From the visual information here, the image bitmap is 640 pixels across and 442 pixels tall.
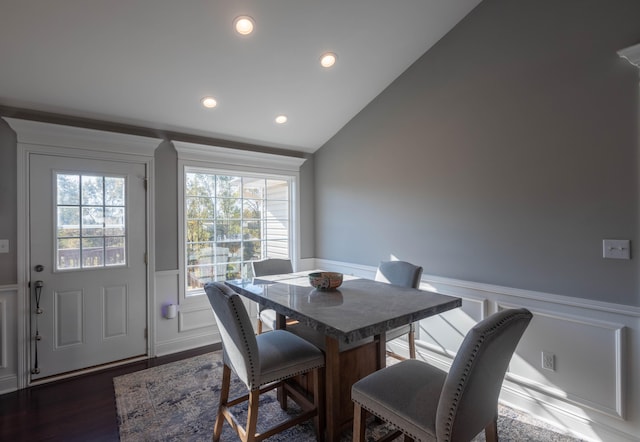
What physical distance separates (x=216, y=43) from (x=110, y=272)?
7.44ft

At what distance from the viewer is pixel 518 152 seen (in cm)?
237

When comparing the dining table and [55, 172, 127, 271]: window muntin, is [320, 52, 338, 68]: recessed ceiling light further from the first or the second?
[55, 172, 127, 271]: window muntin

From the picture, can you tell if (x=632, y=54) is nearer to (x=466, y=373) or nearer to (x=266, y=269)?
(x=466, y=373)

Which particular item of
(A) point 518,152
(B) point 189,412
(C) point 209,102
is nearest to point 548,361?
(A) point 518,152

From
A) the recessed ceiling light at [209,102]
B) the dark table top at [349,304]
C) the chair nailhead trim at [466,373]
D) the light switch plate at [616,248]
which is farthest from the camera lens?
the recessed ceiling light at [209,102]

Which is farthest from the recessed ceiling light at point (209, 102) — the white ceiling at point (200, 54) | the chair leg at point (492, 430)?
the chair leg at point (492, 430)

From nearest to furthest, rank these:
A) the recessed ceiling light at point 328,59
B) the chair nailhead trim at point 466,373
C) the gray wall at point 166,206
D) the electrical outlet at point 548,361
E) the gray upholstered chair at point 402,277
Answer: the chair nailhead trim at point 466,373 < the electrical outlet at point 548,361 < the gray upholstered chair at point 402,277 < the recessed ceiling light at point 328,59 < the gray wall at point 166,206

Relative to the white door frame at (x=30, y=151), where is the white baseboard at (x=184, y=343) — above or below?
below

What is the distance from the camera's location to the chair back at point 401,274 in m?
2.52

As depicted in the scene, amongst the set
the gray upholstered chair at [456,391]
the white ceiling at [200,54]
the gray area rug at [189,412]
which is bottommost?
the gray area rug at [189,412]

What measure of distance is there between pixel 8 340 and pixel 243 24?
10.2 feet

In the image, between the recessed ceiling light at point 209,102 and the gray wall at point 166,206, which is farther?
the gray wall at point 166,206

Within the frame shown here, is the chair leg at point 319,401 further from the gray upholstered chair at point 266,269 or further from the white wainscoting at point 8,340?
the white wainscoting at point 8,340

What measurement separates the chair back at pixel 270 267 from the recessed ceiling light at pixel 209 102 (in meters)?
1.54
